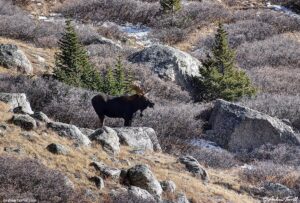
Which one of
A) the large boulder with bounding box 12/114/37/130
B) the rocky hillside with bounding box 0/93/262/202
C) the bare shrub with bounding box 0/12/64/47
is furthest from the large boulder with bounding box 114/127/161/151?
the bare shrub with bounding box 0/12/64/47

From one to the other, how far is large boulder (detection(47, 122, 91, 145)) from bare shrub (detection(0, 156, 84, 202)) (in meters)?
2.45

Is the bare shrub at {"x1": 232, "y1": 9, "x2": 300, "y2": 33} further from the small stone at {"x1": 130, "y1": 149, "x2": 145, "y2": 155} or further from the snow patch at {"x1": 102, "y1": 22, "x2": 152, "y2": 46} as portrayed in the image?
the small stone at {"x1": 130, "y1": 149, "x2": 145, "y2": 155}

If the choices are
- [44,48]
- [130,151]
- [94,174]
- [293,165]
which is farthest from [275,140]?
[44,48]

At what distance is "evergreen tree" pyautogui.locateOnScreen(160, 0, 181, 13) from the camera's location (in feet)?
128

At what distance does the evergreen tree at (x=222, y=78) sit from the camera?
24.1 meters

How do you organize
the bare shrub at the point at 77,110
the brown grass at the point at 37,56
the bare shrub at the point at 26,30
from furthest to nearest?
the bare shrub at the point at 26,30 < the brown grass at the point at 37,56 < the bare shrub at the point at 77,110

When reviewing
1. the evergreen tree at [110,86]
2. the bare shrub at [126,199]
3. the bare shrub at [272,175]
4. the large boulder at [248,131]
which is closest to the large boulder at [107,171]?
the bare shrub at [126,199]

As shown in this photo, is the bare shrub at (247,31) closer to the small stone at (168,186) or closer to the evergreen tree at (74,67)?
the evergreen tree at (74,67)

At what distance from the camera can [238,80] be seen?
24.2m

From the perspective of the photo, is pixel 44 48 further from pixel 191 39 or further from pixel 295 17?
pixel 295 17

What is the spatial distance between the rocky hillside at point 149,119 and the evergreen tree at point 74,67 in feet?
2.66

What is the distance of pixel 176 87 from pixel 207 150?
925 centimetres

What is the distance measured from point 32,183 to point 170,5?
31722 mm

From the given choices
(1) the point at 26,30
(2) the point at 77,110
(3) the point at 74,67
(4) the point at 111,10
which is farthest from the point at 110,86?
(4) the point at 111,10
